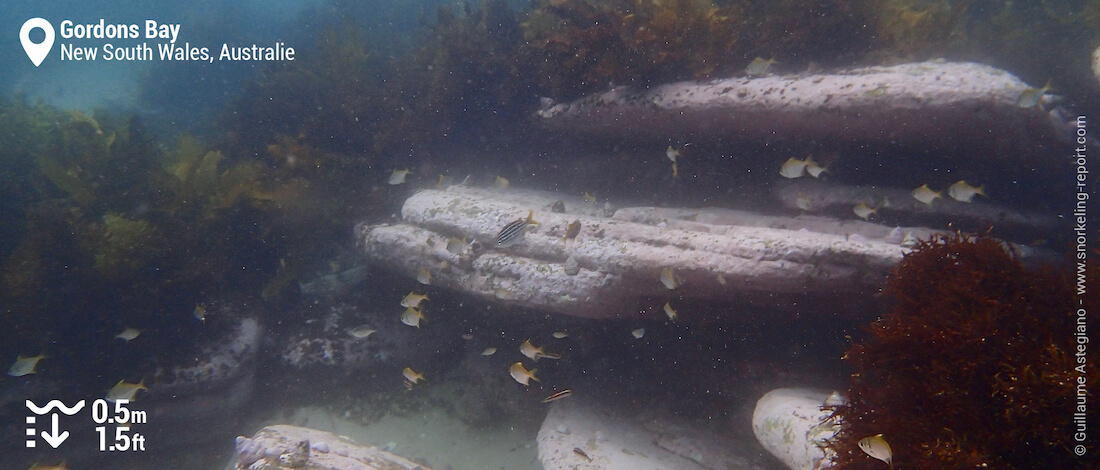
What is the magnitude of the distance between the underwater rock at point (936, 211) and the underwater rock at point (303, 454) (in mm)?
6025

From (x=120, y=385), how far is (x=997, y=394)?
28.1ft

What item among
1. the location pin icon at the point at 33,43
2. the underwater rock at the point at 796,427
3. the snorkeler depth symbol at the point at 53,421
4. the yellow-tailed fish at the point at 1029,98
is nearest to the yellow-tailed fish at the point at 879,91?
the yellow-tailed fish at the point at 1029,98

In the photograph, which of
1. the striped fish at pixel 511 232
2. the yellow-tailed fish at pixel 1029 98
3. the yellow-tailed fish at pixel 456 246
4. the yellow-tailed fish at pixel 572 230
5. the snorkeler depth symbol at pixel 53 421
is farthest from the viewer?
the snorkeler depth symbol at pixel 53 421

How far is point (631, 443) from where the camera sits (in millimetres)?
5168

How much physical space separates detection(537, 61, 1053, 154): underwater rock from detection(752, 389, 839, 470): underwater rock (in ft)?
10.4

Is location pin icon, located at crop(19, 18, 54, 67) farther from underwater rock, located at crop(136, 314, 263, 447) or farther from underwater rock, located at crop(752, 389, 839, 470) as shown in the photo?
underwater rock, located at crop(752, 389, 839, 470)

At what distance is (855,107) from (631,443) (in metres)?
4.64

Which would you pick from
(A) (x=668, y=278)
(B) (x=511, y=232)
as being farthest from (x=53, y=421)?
(A) (x=668, y=278)

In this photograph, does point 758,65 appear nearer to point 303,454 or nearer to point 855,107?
point 855,107

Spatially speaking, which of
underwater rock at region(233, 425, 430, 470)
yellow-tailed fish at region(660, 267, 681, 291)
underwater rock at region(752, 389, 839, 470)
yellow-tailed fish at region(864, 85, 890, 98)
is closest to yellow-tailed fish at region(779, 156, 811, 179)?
yellow-tailed fish at region(864, 85, 890, 98)

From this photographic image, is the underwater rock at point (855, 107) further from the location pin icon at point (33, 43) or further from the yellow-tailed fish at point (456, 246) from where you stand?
the location pin icon at point (33, 43)

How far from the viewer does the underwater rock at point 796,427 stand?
372cm

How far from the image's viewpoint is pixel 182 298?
708cm

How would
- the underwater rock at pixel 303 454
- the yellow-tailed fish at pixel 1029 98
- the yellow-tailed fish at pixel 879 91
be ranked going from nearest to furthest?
the underwater rock at pixel 303 454, the yellow-tailed fish at pixel 1029 98, the yellow-tailed fish at pixel 879 91
